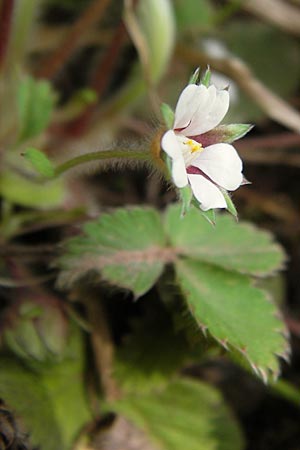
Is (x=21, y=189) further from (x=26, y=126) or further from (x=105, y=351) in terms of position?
(x=105, y=351)

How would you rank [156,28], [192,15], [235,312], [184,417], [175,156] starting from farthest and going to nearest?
1. [192,15]
2. [156,28]
3. [184,417]
4. [235,312]
5. [175,156]

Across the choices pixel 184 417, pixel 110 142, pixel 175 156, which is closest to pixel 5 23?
pixel 110 142

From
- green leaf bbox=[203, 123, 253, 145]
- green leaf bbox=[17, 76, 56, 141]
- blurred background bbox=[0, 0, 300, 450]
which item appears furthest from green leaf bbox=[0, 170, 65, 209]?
green leaf bbox=[203, 123, 253, 145]

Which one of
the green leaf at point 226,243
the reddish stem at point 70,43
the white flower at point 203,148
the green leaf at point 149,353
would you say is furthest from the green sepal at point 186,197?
the reddish stem at point 70,43

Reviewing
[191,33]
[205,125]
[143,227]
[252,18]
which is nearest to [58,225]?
[143,227]

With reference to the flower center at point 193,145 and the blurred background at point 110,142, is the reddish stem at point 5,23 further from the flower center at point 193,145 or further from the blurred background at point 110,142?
the flower center at point 193,145

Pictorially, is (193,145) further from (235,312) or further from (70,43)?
(70,43)
